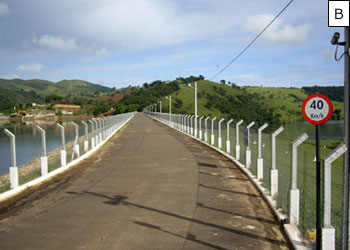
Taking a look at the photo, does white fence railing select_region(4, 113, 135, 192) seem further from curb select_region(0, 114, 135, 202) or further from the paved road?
the paved road

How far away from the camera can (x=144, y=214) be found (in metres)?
6.79

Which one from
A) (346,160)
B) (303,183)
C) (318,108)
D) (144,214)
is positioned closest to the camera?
(346,160)

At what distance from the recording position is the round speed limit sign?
469 cm

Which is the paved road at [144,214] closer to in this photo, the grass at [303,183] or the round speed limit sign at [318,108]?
the grass at [303,183]

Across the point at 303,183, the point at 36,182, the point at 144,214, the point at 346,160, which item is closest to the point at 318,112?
the point at 346,160

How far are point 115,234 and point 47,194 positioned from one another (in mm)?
3760

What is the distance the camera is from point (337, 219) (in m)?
8.45

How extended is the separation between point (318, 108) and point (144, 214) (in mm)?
3641

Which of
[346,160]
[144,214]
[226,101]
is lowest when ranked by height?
[144,214]

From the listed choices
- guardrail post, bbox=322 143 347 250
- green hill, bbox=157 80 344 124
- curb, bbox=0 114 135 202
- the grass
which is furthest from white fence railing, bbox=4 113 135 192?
green hill, bbox=157 80 344 124

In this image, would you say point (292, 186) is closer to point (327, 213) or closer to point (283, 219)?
point (283, 219)

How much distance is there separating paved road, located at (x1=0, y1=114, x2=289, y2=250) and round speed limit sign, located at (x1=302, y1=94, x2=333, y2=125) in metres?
1.89

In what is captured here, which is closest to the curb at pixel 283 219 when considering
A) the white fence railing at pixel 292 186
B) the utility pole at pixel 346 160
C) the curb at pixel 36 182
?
the white fence railing at pixel 292 186

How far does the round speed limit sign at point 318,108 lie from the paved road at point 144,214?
74.4 inches
